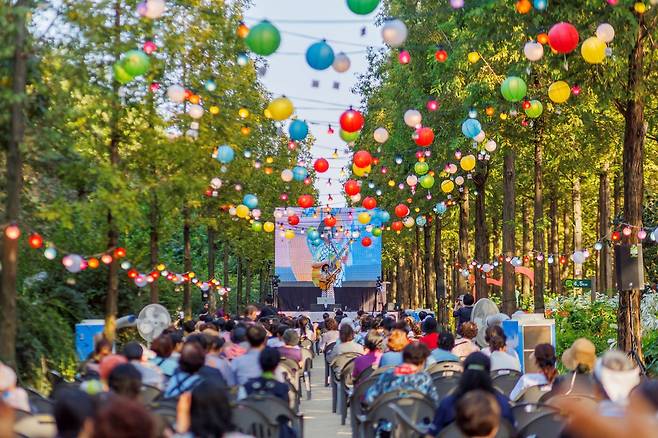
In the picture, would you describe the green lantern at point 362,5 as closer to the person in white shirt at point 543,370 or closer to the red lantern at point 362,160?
the person in white shirt at point 543,370

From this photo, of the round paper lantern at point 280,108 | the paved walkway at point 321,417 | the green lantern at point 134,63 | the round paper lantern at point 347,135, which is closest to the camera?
the green lantern at point 134,63

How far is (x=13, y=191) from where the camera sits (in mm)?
14789

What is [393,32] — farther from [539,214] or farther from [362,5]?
[539,214]

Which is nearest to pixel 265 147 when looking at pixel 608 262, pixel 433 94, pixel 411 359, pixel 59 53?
pixel 433 94

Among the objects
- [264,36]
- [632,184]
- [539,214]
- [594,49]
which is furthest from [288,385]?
[539,214]

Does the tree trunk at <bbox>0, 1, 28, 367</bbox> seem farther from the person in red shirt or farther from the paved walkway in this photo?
the person in red shirt

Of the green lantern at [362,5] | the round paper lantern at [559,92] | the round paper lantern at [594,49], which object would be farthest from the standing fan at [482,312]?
the green lantern at [362,5]

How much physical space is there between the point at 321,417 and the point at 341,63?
221 inches

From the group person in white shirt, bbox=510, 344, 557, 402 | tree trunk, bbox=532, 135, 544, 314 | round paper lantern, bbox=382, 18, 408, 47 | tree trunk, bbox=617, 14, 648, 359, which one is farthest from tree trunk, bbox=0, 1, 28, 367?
tree trunk, bbox=532, 135, 544, 314

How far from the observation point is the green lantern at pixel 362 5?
47.1 ft

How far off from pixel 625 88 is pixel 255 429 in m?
12.7

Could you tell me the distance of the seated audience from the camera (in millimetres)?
10562

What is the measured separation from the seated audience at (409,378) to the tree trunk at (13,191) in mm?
5509

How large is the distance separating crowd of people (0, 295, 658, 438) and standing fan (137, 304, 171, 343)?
2551 mm
